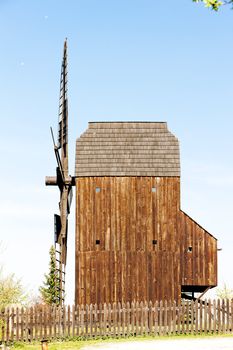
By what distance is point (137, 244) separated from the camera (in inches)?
1351

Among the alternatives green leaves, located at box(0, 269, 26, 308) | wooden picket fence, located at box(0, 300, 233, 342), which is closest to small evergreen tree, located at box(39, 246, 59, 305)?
green leaves, located at box(0, 269, 26, 308)

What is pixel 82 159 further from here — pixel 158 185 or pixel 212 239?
pixel 212 239

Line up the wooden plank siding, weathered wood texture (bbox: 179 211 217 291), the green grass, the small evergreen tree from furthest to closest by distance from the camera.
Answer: the small evergreen tree → weathered wood texture (bbox: 179 211 217 291) → the wooden plank siding → the green grass

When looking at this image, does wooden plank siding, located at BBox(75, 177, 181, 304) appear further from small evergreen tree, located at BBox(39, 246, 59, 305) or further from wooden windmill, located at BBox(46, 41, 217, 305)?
small evergreen tree, located at BBox(39, 246, 59, 305)

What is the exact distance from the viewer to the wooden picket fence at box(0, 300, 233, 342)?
29188 mm

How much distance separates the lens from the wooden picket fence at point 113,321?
95.8 feet

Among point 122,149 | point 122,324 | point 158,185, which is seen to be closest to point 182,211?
point 158,185

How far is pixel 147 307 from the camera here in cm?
3058

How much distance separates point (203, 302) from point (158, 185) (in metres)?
6.56

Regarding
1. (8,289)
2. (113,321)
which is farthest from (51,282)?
(113,321)

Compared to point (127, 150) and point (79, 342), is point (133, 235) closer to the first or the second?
point (127, 150)

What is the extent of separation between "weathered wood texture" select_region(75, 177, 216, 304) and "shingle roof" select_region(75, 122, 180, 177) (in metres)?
0.88

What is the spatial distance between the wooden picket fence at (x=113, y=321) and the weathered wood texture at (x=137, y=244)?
298 centimetres

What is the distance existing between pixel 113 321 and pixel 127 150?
9.34 m
